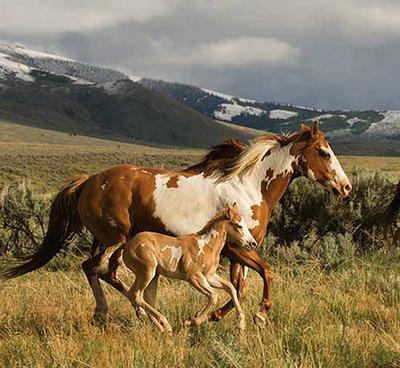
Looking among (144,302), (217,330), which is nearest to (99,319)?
(144,302)

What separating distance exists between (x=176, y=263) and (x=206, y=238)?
384 millimetres

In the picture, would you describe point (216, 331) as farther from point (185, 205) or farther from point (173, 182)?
point (173, 182)

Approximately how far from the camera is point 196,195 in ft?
21.4

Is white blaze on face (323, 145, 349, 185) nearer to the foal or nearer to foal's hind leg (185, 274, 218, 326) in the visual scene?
the foal

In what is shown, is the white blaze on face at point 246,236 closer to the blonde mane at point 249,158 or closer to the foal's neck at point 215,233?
the foal's neck at point 215,233

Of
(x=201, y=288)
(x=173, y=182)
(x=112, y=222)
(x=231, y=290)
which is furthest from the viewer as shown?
(x=173, y=182)

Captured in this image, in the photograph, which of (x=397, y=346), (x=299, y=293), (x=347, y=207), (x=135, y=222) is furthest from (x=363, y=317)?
(x=347, y=207)

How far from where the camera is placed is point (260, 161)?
7117 millimetres

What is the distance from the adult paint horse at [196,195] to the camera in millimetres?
6371

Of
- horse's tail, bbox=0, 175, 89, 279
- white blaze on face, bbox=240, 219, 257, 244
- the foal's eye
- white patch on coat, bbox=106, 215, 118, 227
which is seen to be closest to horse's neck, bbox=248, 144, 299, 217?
the foal's eye

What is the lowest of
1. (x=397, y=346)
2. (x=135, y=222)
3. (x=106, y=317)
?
(x=106, y=317)

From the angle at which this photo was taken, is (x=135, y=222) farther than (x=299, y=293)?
No

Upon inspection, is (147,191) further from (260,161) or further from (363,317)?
(363,317)

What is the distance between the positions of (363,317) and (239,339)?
5.72 ft
